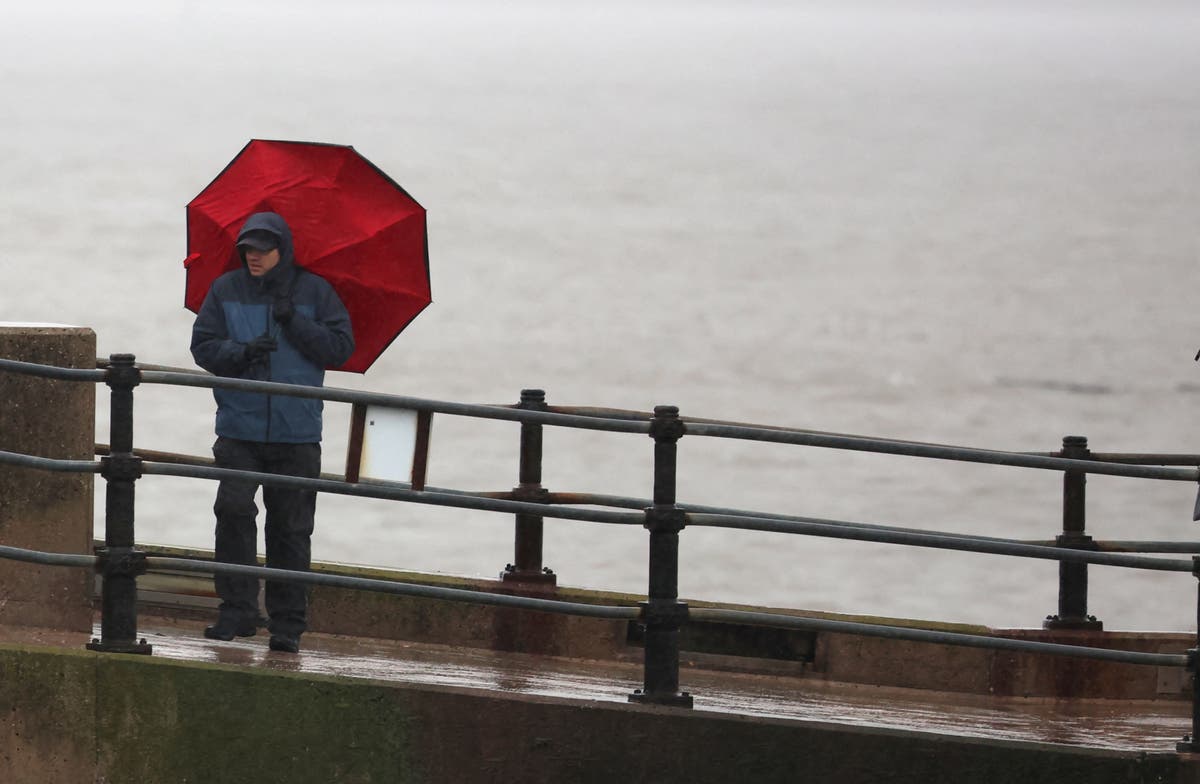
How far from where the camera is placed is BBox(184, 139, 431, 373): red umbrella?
759cm

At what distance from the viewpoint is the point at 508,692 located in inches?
252

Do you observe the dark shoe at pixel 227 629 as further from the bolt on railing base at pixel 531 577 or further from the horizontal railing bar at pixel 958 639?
the horizontal railing bar at pixel 958 639

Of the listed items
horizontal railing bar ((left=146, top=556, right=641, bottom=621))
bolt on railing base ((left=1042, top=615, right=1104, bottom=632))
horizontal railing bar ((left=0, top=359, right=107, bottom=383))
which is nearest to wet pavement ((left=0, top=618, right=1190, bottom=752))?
horizontal railing bar ((left=146, top=556, right=641, bottom=621))

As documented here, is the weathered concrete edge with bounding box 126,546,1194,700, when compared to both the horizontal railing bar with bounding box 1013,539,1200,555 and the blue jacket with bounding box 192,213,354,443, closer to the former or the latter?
the horizontal railing bar with bounding box 1013,539,1200,555

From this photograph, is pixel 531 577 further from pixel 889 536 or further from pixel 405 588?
pixel 889 536

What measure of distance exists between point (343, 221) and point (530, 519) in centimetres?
190

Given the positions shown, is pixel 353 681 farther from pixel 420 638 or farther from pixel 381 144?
pixel 381 144

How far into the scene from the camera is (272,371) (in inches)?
291

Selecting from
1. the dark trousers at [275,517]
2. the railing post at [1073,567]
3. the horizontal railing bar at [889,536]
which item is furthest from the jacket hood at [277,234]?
the railing post at [1073,567]

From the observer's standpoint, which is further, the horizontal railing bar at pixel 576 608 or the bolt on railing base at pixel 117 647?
the bolt on railing base at pixel 117 647

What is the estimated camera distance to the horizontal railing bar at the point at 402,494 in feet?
21.1

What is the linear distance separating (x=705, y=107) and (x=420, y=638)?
165693 mm

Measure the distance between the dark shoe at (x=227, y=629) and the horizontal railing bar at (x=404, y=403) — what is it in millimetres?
1362

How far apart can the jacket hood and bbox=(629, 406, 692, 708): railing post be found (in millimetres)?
1721
